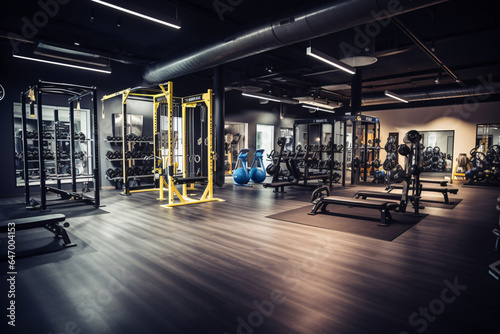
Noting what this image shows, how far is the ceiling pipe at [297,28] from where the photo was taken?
3.66 m

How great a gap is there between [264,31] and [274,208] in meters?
3.20

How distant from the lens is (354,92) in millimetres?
9234

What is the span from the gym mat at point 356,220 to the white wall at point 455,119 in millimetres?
9264

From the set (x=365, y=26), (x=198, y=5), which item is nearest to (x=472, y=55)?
(x=365, y=26)

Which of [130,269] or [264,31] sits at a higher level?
[264,31]

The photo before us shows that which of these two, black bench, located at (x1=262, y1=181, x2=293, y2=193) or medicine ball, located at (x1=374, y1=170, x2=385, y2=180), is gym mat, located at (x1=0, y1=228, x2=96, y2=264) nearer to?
black bench, located at (x1=262, y1=181, x2=293, y2=193)

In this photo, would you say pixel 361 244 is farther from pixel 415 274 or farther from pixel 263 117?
pixel 263 117

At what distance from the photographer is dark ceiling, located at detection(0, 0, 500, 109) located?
→ 5.44 meters

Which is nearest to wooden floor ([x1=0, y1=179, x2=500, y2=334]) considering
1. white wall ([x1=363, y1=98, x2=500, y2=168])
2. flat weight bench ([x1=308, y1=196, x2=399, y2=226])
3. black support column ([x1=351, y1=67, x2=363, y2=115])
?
flat weight bench ([x1=308, y1=196, x2=399, y2=226])

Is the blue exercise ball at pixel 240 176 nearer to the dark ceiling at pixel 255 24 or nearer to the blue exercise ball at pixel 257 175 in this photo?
the blue exercise ball at pixel 257 175

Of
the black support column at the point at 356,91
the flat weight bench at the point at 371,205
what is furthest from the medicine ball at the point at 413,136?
the black support column at the point at 356,91

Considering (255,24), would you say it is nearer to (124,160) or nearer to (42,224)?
(42,224)

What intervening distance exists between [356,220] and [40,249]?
440 centimetres

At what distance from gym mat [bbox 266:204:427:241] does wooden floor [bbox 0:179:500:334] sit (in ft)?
0.67
